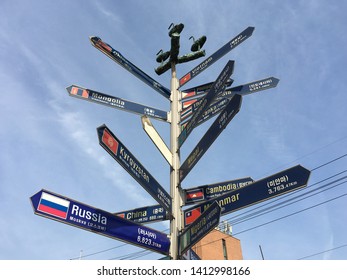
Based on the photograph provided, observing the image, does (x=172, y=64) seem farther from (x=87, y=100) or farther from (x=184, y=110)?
(x=87, y=100)

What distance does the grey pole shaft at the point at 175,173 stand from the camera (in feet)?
14.9

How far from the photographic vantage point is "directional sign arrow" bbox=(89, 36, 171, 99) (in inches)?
233

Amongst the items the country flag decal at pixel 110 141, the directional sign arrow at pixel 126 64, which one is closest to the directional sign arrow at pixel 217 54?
the directional sign arrow at pixel 126 64

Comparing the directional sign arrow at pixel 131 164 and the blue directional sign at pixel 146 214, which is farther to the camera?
the blue directional sign at pixel 146 214

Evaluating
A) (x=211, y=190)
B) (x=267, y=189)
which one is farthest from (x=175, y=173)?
(x=267, y=189)

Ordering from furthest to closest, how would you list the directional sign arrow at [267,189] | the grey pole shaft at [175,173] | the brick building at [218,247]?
the brick building at [218,247] → the grey pole shaft at [175,173] → the directional sign arrow at [267,189]

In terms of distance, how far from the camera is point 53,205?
358 cm

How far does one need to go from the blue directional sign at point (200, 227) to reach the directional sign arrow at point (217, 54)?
337 centimetres

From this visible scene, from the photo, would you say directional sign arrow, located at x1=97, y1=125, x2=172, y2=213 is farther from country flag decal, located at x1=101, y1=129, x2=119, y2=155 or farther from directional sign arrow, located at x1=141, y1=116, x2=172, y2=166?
directional sign arrow, located at x1=141, y1=116, x2=172, y2=166

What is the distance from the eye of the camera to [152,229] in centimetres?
440

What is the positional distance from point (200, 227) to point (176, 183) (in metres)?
1.29

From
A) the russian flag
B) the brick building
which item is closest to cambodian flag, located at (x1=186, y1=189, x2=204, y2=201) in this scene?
the russian flag

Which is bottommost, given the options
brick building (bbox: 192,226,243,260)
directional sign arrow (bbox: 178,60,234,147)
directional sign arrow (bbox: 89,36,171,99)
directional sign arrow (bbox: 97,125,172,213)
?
directional sign arrow (bbox: 97,125,172,213)

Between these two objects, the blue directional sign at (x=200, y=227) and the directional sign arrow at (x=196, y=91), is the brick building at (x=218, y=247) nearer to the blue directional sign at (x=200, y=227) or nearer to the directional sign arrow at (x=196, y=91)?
the directional sign arrow at (x=196, y=91)
